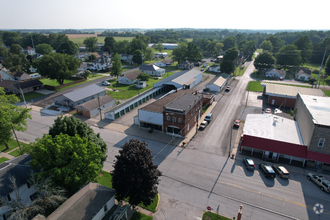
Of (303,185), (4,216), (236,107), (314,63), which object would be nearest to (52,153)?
(4,216)

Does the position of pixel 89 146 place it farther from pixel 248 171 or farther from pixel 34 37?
pixel 34 37

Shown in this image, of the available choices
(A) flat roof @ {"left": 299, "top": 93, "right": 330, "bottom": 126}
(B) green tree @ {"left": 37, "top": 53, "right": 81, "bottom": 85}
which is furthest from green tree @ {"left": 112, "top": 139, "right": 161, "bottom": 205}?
(B) green tree @ {"left": 37, "top": 53, "right": 81, "bottom": 85}

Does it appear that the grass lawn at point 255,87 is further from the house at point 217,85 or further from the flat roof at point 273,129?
the flat roof at point 273,129

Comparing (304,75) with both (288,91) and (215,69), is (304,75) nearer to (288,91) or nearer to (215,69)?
(288,91)

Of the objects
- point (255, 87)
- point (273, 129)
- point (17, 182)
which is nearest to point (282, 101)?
point (255, 87)

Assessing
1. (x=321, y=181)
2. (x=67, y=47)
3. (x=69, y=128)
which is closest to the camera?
(x=321, y=181)

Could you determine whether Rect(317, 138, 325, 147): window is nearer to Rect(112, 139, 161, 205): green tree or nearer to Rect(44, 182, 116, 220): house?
Rect(112, 139, 161, 205): green tree
